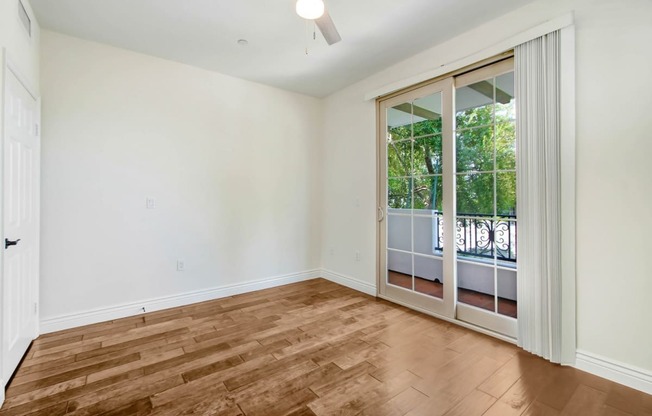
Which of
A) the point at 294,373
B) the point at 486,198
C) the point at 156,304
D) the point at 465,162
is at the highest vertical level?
the point at 465,162

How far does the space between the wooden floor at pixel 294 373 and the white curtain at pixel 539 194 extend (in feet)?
0.95

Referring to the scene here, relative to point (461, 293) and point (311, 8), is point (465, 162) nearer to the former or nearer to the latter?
point (461, 293)

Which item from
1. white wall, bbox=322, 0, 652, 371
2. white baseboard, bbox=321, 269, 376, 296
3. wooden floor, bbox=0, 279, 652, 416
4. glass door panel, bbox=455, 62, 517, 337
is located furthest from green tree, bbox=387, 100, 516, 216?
wooden floor, bbox=0, 279, 652, 416

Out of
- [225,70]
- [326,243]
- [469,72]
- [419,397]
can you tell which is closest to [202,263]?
[326,243]

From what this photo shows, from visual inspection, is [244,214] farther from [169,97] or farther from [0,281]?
[0,281]

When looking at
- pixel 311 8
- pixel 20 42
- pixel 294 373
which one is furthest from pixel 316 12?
pixel 294 373

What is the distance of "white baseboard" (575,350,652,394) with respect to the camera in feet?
6.35

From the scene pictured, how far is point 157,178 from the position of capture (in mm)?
3365

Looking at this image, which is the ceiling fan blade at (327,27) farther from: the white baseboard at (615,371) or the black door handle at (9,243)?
the white baseboard at (615,371)

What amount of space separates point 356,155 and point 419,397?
2.98 m

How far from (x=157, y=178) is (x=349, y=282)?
2757mm

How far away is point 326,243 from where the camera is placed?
4.71m

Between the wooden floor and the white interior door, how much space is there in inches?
9.9

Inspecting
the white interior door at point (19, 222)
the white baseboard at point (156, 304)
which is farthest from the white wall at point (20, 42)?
the white baseboard at point (156, 304)
